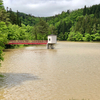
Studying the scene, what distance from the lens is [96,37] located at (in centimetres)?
10869

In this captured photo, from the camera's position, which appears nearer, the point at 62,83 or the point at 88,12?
the point at 62,83

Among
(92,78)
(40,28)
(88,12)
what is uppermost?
(88,12)

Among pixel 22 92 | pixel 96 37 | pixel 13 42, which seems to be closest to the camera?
pixel 22 92

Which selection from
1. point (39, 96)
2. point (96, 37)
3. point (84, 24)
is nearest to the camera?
point (39, 96)

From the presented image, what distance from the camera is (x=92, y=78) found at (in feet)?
43.9

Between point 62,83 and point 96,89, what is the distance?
8.65 ft

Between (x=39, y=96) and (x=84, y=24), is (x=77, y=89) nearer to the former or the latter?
(x=39, y=96)

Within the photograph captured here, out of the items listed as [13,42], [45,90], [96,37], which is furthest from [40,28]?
[45,90]

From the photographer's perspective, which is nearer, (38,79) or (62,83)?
(62,83)

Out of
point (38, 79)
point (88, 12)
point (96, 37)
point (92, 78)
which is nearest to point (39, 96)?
point (38, 79)

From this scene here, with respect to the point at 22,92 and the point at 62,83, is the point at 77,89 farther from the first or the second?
the point at 22,92

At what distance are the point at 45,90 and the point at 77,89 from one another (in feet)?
7.32

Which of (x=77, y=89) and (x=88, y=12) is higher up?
(x=88, y=12)

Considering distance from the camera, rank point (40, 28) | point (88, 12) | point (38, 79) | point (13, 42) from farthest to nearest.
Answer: point (88, 12)
point (40, 28)
point (13, 42)
point (38, 79)
